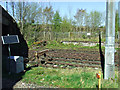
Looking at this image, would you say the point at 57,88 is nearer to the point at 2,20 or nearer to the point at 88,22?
the point at 2,20

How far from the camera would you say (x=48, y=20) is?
31.9 m

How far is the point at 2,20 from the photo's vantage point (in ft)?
29.8

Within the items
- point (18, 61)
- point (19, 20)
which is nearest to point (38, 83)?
point (18, 61)

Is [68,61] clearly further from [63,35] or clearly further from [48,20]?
[48,20]

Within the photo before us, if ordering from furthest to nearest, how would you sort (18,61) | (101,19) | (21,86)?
(101,19) → (18,61) → (21,86)

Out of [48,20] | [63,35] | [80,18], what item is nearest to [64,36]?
[63,35]

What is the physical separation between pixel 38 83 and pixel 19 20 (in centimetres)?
1520

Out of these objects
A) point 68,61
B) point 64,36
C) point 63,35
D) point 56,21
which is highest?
point 56,21

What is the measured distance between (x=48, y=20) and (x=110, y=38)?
2661 cm

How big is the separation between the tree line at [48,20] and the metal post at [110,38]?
15381mm

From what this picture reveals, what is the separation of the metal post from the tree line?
1538 cm

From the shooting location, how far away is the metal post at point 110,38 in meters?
6.25

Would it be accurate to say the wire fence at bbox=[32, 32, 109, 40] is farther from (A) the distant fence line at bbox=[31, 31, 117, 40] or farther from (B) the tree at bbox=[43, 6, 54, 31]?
(B) the tree at bbox=[43, 6, 54, 31]

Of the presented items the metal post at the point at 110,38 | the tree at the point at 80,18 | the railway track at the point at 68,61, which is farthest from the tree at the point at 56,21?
the metal post at the point at 110,38
